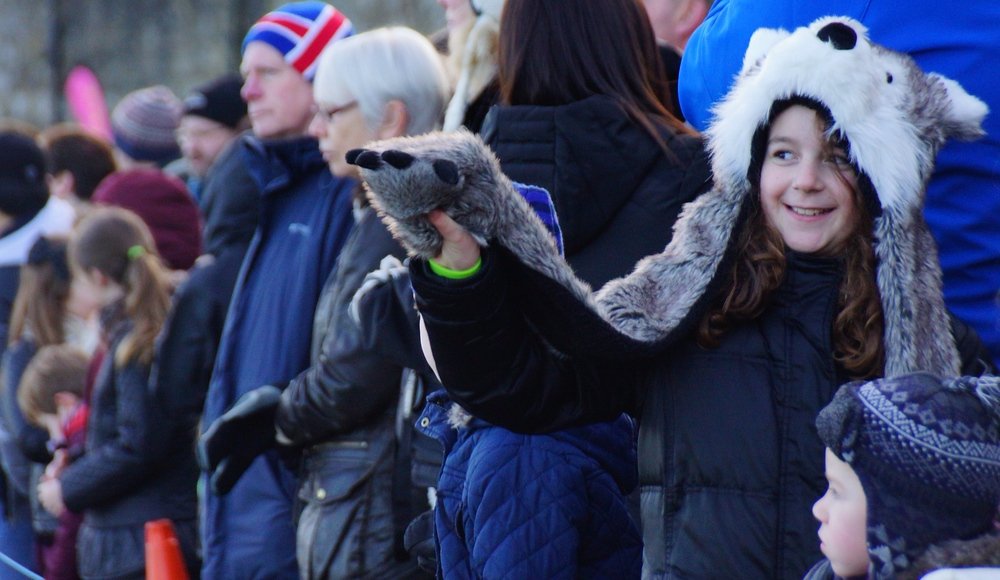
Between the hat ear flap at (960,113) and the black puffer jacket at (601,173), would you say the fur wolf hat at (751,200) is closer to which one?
the hat ear flap at (960,113)

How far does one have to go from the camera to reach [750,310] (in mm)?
2674

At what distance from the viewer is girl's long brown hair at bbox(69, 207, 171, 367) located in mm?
5141

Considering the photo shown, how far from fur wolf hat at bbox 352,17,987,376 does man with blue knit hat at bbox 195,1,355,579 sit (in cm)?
182

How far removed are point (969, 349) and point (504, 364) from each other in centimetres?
81

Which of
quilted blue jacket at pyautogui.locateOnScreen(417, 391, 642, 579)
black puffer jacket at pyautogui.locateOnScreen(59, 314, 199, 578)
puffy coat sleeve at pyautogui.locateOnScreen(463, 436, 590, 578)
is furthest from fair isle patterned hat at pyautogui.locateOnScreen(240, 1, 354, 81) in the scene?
puffy coat sleeve at pyautogui.locateOnScreen(463, 436, 590, 578)

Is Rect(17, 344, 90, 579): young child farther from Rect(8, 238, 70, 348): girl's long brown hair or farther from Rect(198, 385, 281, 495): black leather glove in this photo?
Rect(198, 385, 281, 495): black leather glove

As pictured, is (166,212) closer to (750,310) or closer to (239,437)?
(239,437)

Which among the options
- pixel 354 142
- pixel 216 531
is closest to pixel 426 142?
pixel 354 142

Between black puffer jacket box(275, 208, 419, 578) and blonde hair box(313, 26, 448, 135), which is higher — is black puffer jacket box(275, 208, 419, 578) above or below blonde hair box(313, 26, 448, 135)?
below

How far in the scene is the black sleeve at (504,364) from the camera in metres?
→ 2.51

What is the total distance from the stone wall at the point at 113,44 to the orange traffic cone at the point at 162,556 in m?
7.36

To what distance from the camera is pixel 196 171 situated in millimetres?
7125

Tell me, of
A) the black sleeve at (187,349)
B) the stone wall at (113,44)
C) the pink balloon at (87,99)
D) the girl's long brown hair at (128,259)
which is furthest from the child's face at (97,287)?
the stone wall at (113,44)

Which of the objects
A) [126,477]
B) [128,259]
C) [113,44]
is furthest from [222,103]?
[113,44]
